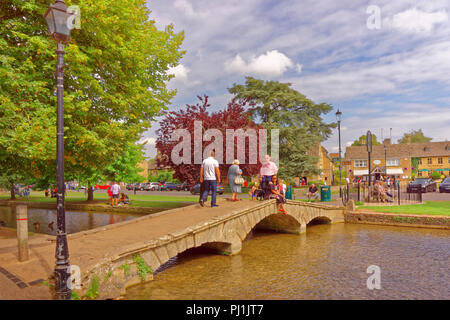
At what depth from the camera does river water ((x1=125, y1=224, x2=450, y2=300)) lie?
25.4ft

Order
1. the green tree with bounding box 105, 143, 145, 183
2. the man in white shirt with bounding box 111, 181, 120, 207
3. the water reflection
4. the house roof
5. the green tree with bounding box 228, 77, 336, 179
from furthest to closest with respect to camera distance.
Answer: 1. the house roof
2. the green tree with bounding box 228, 77, 336, 179
3. the green tree with bounding box 105, 143, 145, 183
4. the man in white shirt with bounding box 111, 181, 120, 207
5. the water reflection

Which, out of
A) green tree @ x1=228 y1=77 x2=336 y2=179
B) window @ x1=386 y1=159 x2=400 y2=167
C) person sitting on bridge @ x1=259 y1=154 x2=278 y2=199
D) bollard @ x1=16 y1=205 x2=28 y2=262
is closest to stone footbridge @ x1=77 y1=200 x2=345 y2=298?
person sitting on bridge @ x1=259 y1=154 x2=278 y2=199

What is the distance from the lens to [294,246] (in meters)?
13.2

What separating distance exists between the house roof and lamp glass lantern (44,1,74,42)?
73593 millimetres

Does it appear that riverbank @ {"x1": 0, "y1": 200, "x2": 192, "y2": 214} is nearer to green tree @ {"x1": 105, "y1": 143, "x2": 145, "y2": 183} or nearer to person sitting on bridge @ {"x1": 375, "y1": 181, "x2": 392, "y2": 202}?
green tree @ {"x1": 105, "y1": 143, "x2": 145, "y2": 183}

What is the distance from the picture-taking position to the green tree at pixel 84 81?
29.8ft

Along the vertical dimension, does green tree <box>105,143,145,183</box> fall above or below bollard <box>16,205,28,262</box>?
above

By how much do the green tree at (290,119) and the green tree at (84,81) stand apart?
22.0 m

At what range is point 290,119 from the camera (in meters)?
36.8

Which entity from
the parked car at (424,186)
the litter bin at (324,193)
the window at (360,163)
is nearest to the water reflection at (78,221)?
the litter bin at (324,193)

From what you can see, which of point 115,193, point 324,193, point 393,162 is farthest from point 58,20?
A: point 393,162

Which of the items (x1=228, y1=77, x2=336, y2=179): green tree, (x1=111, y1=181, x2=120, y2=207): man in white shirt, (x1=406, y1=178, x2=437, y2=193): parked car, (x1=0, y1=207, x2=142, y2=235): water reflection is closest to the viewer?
(x1=0, y1=207, x2=142, y2=235): water reflection

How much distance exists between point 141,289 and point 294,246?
24.7 feet
